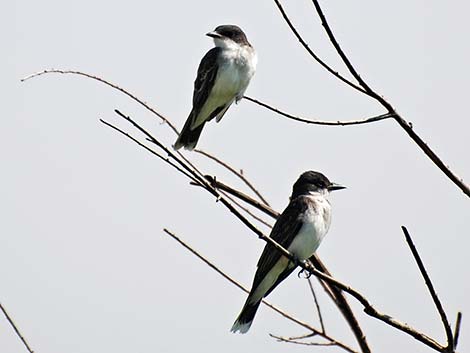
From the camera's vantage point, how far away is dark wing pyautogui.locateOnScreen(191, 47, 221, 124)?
7473mm

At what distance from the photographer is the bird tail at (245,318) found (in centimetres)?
737

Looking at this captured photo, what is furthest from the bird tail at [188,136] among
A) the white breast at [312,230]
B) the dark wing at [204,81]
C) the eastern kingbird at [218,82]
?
the white breast at [312,230]

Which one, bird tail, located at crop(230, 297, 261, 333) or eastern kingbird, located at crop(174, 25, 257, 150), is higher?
eastern kingbird, located at crop(174, 25, 257, 150)

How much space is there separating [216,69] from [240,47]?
0.33m

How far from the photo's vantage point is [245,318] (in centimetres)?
737

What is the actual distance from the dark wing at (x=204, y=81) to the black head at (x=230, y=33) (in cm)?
18

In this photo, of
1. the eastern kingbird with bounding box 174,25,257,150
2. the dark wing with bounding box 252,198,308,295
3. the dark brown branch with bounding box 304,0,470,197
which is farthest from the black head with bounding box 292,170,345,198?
the dark brown branch with bounding box 304,0,470,197

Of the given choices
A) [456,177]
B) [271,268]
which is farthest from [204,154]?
[271,268]

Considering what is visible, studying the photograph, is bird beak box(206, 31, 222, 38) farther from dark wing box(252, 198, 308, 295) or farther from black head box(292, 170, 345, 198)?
dark wing box(252, 198, 308, 295)

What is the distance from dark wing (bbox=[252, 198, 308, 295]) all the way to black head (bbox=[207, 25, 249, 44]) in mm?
1516

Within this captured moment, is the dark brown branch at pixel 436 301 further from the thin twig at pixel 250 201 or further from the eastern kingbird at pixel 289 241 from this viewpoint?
the eastern kingbird at pixel 289 241

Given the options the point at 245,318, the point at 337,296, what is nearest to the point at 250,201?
the point at 337,296

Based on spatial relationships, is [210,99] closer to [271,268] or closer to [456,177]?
[271,268]

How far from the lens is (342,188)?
7867 mm
